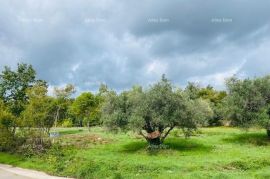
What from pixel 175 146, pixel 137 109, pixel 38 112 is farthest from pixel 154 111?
pixel 38 112

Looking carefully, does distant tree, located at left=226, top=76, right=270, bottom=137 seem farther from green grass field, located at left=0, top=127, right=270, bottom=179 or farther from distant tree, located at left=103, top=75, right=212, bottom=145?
distant tree, located at left=103, top=75, right=212, bottom=145

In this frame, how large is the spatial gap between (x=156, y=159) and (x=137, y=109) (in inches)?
247

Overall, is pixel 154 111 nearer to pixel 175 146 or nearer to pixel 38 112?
pixel 175 146

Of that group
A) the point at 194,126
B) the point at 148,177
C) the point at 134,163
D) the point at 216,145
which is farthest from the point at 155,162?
the point at 216,145

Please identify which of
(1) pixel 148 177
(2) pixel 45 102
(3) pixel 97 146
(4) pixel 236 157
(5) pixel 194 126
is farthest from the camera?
(2) pixel 45 102

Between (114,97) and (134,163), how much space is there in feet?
36.1

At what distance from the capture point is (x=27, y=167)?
34.4 meters

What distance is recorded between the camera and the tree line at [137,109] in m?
35.9

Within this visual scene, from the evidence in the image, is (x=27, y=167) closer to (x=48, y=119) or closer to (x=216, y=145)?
(x=48, y=119)

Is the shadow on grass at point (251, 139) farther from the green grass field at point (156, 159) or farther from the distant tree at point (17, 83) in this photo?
the distant tree at point (17, 83)

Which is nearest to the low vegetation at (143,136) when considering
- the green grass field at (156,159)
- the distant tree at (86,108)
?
the green grass field at (156,159)

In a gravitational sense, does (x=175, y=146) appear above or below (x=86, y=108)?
below

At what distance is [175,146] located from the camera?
38.8 m

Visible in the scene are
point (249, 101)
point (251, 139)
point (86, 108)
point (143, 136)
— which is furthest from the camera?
point (86, 108)
